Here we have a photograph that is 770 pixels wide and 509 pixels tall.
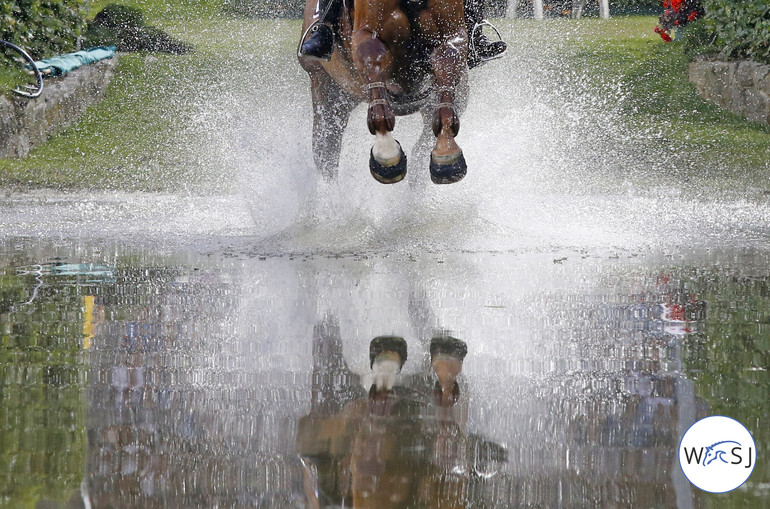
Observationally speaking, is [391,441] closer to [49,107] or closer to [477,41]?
[477,41]

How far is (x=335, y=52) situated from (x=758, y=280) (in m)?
2.81

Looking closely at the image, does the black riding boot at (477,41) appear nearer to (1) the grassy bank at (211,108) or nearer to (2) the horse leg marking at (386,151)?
(2) the horse leg marking at (386,151)

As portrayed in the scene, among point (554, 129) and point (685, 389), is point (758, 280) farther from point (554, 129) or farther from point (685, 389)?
point (554, 129)

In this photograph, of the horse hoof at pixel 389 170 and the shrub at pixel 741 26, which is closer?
the horse hoof at pixel 389 170

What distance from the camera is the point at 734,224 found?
661cm

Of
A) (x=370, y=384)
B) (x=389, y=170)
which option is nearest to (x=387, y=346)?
(x=370, y=384)

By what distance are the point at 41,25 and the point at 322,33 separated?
7.46 meters

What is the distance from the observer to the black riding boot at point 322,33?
599 cm

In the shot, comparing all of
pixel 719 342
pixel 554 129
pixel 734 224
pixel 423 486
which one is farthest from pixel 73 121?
pixel 423 486

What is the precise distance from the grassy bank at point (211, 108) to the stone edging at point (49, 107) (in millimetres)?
145

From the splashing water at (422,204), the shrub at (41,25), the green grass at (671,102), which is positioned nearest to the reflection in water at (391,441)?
the splashing water at (422,204)

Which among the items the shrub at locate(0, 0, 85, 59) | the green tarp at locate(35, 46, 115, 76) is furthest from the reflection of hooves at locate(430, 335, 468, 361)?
the shrub at locate(0, 0, 85, 59)

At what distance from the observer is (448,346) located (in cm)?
322

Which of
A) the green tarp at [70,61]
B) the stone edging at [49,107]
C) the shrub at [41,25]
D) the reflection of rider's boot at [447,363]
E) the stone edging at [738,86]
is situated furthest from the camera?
the stone edging at [738,86]
